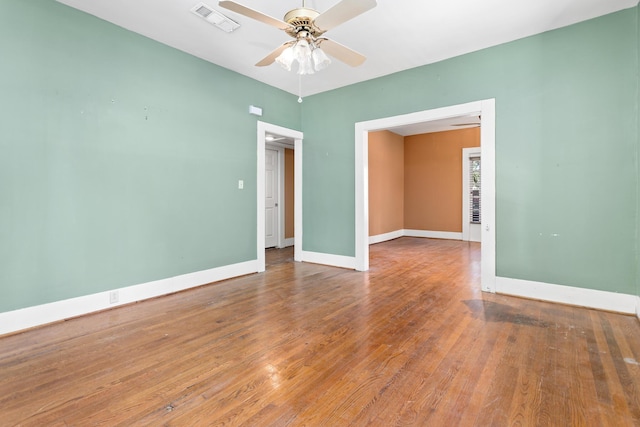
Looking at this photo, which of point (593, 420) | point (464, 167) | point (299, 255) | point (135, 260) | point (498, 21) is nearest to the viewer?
point (593, 420)

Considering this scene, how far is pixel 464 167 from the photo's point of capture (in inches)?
306

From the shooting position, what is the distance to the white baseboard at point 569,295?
2.98 m

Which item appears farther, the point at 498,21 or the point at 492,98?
the point at 492,98

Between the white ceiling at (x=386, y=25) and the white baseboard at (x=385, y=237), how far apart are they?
167 inches

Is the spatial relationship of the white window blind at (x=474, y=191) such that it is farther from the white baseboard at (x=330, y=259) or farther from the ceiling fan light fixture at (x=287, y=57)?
the ceiling fan light fixture at (x=287, y=57)

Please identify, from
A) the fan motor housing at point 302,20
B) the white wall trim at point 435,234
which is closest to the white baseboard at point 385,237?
the white wall trim at point 435,234

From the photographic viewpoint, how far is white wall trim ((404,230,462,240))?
8.00m

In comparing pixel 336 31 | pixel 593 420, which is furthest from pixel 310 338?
pixel 336 31

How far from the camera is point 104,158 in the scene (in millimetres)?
3137

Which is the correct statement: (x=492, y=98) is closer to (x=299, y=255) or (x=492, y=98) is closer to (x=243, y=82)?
(x=243, y=82)

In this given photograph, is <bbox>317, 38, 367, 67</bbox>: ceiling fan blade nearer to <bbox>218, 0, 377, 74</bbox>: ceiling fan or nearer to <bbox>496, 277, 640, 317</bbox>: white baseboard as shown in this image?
<bbox>218, 0, 377, 74</bbox>: ceiling fan

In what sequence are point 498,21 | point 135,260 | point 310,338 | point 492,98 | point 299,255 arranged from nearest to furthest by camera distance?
point 310,338 < point 498,21 < point 135,260 < point 492,98 < point 299,255

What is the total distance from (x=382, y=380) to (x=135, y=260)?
2.89 m

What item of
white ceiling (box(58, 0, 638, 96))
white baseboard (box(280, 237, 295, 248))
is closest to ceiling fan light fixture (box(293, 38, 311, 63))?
white ceiling (box(58, 0, 638, 96))
